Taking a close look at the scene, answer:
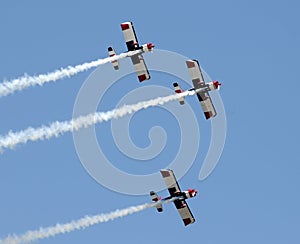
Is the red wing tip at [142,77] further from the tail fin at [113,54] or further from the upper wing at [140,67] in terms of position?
the tail fin at [113,54]

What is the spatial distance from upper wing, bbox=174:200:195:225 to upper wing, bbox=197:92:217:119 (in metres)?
9.04

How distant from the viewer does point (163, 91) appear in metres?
91.1

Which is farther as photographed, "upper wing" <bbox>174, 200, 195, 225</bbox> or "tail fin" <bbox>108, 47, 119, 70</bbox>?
"upper wing" <bbox>174, 200, 195, 225</bbox>

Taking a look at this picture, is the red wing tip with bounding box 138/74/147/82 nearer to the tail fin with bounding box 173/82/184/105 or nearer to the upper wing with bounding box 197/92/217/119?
the tail fin with bounding box 173/82/184/105

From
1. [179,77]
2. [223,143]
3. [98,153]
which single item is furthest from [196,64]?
[98,153]

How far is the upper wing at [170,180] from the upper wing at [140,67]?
9.07 meters

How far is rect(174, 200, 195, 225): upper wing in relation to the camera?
293ft

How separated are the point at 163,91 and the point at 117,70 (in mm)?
6044

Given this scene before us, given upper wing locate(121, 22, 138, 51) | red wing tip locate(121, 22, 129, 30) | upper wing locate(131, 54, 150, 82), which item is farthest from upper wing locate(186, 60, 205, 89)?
red wing tip locate(121, 22, 129, 30)

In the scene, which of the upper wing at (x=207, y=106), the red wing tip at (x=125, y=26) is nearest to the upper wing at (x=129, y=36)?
the red wing tip at (x=125, y=26)

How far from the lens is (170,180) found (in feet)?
290

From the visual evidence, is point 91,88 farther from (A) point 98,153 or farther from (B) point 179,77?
(B) point 179,77

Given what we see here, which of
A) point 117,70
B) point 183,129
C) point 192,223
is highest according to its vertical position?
point 117,70

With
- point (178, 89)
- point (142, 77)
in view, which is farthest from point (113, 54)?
point (178, 89)
